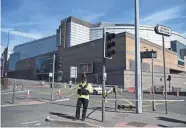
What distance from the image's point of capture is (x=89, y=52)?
78688 millimetres

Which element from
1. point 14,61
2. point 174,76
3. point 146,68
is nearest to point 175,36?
point 174,76

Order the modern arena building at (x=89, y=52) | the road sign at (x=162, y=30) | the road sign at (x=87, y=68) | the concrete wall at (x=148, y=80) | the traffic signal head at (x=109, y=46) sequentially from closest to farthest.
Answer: the traffic signal head at (x=109, y=46) → the road sign at (x=162, y=30) → the concrete wall at (x=148, y=80) → the modern arena building at (x=89, y=52) → the road sign at (x=87, y=68)

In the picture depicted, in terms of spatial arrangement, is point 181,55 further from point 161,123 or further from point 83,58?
point 161,123

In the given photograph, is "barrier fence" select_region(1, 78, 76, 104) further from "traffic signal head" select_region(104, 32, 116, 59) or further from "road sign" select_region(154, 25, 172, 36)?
"road sign" select_region(154, 25, 172, 36)

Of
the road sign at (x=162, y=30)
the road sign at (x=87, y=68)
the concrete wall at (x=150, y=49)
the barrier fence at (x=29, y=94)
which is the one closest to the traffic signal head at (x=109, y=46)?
the road sign at (x=162, y=30)

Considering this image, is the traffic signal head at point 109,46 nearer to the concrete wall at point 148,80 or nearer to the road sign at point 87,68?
the concrete wall at point 148,80

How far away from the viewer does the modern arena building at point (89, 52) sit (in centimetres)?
6512

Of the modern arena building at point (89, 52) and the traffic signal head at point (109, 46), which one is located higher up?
the modern arena building at point (89, 52)

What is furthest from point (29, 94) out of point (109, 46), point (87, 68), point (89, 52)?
point (89, 52)

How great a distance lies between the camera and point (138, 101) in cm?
1124

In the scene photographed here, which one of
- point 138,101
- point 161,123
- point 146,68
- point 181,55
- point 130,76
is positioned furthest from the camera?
point 181,55

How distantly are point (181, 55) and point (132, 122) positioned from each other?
126 metres

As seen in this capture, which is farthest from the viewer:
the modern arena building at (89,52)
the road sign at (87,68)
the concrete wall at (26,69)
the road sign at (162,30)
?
the concrete wall at (26,69)

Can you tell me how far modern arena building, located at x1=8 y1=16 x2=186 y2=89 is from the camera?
65125mm
